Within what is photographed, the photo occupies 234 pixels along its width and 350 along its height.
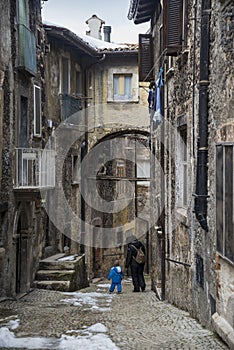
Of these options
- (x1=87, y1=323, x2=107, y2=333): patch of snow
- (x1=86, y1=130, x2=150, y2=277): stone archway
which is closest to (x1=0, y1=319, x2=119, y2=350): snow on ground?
(x1=87, y1=323, x2=107, y2=333): patch of snow

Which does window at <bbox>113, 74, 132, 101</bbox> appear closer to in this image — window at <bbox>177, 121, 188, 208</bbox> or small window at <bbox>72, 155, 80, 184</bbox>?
small window at <bbox>72, 155, 80, 184</bbox>

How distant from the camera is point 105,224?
27875 mm

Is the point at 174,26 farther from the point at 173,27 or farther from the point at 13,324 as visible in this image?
the point at 13,324

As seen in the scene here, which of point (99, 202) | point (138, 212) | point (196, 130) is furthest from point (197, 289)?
point (138, 212)

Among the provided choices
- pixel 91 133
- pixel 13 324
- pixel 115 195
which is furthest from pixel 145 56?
pixel 115 195

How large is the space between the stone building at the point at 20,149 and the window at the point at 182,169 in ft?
13.2

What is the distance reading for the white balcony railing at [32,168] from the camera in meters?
14.3

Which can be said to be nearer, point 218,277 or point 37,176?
point 218,277

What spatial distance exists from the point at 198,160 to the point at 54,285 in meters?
8.36

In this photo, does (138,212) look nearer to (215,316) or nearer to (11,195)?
(11,195)

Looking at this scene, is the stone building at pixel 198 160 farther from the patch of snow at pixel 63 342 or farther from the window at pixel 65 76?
the window at pixel 65 76

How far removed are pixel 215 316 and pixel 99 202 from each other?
18.9m

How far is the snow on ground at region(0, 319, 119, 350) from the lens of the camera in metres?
7.64

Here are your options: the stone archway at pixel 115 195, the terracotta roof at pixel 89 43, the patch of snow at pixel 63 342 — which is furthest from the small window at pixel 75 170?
the patch of snow at pixel 63 342
